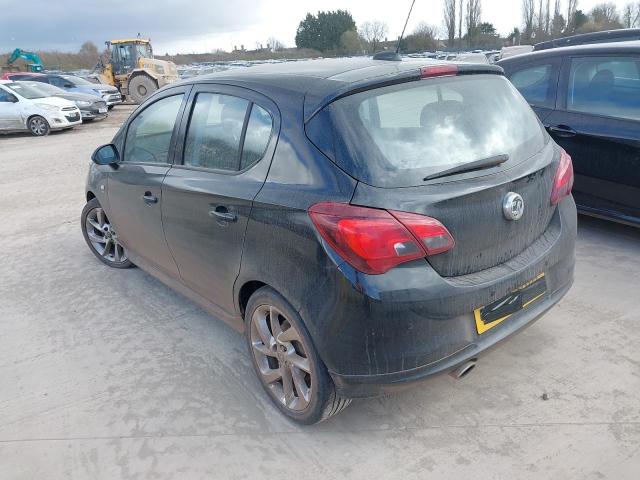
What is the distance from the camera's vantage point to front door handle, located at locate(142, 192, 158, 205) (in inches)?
140

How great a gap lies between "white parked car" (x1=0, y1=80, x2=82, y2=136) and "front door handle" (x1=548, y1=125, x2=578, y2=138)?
47.2 ft

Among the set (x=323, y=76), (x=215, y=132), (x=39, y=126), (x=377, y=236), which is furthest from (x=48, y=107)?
(x=377, y=236)

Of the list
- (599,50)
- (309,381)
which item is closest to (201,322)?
(309,381)

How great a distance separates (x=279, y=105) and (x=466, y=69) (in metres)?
1.00

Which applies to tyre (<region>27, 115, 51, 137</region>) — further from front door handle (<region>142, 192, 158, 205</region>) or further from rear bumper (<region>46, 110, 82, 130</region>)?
front door handle (<region>142, 192, 158, 205</region>)

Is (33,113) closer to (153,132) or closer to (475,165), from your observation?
(153,132)

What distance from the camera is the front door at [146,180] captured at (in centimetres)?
352

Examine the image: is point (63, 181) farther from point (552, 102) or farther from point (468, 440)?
point (468, 440)

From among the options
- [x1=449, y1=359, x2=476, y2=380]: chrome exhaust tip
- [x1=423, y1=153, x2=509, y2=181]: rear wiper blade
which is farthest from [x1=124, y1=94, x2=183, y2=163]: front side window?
[x1=449, y1=359, x2=476, y2=380]: chrome exhaust tip

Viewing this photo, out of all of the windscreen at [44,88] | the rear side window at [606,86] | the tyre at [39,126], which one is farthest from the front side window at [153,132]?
the windscreen at [44,88]

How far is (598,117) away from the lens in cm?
462

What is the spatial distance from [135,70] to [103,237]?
22468 millimetres

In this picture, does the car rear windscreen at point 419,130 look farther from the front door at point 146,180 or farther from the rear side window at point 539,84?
the rear side window at point 539,84

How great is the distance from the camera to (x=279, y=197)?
251 centimetres
